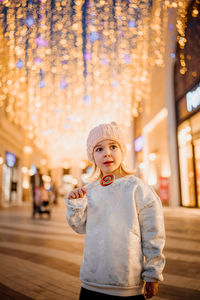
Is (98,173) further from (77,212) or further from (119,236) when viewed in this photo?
(119,236)

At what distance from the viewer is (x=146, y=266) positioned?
4.31 ft

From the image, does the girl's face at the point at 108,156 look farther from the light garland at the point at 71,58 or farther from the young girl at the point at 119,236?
the light garland at the point at 71,58

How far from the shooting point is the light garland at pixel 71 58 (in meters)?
7.09

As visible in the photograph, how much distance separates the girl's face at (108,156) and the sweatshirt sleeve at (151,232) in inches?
8.2

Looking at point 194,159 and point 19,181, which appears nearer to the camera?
point 194,159

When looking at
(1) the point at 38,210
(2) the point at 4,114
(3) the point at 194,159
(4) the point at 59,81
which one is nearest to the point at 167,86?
(3) the point at 194,159

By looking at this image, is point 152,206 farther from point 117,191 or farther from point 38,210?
point 38,210

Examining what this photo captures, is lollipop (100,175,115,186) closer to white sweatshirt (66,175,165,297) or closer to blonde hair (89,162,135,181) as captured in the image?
white sweatshirt (66,175,165,297)

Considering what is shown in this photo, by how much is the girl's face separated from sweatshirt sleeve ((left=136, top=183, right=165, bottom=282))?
8.2 inches

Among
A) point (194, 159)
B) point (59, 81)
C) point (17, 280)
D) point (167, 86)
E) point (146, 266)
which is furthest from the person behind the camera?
point (167, 86)

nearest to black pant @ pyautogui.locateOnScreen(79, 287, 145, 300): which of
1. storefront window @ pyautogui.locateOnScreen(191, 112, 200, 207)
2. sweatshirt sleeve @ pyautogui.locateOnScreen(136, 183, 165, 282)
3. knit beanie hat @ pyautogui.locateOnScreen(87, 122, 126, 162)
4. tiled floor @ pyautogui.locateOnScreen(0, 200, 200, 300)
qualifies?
sweatshirt sleeve @ pyautogui.locateOnScreen(136, 183, 165, 282)

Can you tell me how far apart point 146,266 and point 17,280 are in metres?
2.53

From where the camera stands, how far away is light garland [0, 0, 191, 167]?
23.3 ft

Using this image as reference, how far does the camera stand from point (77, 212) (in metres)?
1.45
